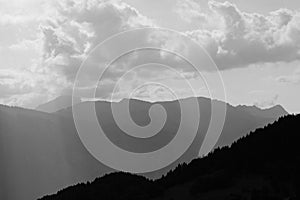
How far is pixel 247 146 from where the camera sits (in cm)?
9769

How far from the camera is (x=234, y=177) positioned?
84.6 m

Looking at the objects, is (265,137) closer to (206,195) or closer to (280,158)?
(280,158)

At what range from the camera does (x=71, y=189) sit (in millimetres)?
108000

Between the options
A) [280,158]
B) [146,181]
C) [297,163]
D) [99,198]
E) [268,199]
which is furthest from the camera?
[146,181]

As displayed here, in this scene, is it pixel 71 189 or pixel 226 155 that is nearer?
pixel 226 155

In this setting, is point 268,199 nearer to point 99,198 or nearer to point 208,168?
point 208,168

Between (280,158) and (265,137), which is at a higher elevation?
(265,137)

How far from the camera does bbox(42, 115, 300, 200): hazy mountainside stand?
245ft

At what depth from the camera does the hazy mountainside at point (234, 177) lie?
74.8m

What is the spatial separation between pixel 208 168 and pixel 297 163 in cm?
2133

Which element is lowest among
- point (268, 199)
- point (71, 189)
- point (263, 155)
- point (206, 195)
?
point (268, 199)

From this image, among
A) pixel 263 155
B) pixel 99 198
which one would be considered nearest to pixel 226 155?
pixel 263 155

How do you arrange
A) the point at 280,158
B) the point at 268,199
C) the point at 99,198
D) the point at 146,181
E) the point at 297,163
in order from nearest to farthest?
1. the point at 268,199
2. the point at 297,163
3. the point at 280,158
4. the point at 99,198
5. the point at 146,181

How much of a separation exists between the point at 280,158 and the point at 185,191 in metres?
18.8
